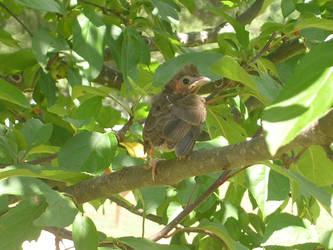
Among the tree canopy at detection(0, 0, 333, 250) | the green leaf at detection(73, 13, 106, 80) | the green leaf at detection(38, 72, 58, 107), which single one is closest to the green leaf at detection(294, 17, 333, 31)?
the tree canopy at detection(0, 0, 333, 250)

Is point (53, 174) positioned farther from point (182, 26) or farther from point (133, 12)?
point (182, 26)

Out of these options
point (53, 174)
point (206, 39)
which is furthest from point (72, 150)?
point (206, 39)

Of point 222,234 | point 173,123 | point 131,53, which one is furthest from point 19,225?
point 131,53

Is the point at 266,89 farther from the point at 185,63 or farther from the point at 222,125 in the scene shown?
the point at 222,125

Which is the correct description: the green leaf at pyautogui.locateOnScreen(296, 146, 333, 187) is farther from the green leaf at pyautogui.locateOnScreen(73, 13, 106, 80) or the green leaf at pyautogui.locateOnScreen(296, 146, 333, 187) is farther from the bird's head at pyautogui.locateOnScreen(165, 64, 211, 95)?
the green leaf at pyautogui.locateOnScreen(73, 13, 106, 80)

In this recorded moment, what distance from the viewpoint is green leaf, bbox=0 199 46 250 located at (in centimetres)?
117

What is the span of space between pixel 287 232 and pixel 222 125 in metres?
0.43

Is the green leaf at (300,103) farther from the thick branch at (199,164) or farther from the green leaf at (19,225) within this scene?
the green leaf at (19,225)

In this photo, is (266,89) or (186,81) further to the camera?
(186,81)

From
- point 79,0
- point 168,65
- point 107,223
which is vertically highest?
point 79,0

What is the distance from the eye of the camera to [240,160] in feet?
3.31

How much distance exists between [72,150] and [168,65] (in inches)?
21.7

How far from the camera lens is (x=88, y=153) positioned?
5.03ft

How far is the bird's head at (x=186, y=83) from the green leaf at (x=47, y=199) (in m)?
0.52
